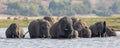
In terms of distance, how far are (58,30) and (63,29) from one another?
0.86 metres

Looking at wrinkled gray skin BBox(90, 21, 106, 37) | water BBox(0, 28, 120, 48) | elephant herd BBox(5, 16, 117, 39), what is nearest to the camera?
water BBox(0, 28, 120, 48)

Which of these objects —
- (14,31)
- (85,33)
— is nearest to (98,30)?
(85,33)

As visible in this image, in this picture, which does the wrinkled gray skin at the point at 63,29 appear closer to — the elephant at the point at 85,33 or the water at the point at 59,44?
the water at the point at 59,44

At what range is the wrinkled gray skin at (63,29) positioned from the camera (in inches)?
2731

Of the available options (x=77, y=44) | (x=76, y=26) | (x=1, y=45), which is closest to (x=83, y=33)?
(x=76, y=26)

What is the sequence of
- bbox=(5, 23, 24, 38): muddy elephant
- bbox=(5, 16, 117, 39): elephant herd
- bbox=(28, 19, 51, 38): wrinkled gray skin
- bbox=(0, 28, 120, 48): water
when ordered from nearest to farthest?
bbox=(0, 28, 120, 48): water → bbox=(5, 16, 117, 39): elephant herd → bbox=(5, 23, 24, 38): muddy elephant → bbox=(28, 19, 51, 38): wrinkled gray skin

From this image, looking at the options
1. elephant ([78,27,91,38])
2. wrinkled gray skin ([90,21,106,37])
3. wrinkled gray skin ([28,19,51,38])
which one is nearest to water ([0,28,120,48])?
wrinkled gray skin ([28,19,51,38])

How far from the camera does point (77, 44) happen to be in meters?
63.2

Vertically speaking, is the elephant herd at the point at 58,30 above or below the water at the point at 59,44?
above

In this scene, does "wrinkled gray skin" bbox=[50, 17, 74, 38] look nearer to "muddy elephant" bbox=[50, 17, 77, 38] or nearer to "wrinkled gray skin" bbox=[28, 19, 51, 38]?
"muddy elephant" bbox=[50, 17, 77, 38]

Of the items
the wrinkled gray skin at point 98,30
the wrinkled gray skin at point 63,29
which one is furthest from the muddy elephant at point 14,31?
the wrinkled gray skin at point 98,30

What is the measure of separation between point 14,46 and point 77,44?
A: 717 cm

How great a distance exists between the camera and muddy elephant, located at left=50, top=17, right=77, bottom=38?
2731 inches

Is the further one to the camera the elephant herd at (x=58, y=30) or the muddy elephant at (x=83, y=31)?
the muddy elephant at (x=83, y=31)
